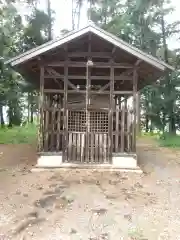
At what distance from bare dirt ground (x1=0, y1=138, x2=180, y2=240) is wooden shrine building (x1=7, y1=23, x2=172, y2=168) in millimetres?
859

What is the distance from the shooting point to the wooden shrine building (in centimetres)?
1196

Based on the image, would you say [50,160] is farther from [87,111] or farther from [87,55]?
[87,55]

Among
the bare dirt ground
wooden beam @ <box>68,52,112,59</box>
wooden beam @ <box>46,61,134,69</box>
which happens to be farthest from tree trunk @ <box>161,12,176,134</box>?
wooden beam @ <box>68,52,112,59</box>

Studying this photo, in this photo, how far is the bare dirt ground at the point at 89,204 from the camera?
6.84m

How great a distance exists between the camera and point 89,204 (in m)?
8.31

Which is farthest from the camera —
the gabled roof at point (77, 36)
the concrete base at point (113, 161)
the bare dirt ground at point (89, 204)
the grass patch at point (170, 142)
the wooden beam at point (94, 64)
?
the grass patch at point (170, 142)

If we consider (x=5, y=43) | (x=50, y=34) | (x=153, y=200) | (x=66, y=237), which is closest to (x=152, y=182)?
(x=153, y=200)

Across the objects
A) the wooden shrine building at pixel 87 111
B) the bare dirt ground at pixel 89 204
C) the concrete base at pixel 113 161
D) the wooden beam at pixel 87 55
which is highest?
the wooden beam at pixel 87 55

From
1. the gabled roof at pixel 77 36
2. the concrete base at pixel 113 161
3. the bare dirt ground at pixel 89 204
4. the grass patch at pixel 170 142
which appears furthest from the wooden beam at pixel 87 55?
the grass patch at pixel 170 142

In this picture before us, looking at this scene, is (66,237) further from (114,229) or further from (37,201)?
(37,201)

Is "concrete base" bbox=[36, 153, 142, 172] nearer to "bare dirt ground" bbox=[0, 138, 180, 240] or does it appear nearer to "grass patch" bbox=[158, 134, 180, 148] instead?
"bare dirt ground" bbox=[0, 138, 180, 240]

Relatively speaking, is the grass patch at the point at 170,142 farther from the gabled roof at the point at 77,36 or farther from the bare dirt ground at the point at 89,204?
the gabled roof at the point at 77,36

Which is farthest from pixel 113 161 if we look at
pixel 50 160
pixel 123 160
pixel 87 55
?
pixel 87 55

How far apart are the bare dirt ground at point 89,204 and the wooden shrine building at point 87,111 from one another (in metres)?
0.86
